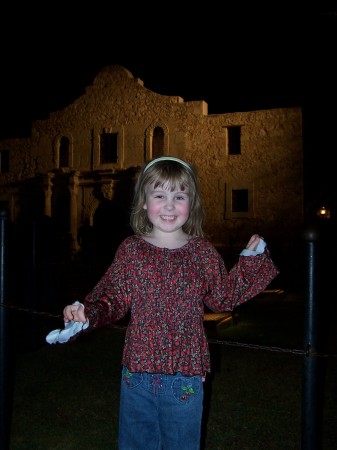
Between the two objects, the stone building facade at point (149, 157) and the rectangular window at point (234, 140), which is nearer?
the stone building facade at point (149, 157)

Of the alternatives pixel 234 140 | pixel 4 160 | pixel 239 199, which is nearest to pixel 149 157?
pixel 234 140

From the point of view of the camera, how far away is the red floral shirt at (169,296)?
1.62 m

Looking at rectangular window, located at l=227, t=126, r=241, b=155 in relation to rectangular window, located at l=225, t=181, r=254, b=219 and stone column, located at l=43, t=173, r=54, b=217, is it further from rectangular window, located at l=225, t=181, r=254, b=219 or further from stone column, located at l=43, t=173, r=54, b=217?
stone column, located at l=43, t=173, r=54, b=217

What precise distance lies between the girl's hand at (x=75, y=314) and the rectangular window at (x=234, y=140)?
48.8 ft

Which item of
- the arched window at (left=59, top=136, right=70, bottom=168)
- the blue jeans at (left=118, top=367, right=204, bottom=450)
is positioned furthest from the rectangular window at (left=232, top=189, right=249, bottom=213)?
the blue jeans at (left=118, top=367, right=204, bottom=450)

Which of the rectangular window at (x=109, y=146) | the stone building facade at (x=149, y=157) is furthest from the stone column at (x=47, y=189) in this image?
the rectangular window at (x=109, y=146)

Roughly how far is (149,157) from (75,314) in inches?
617

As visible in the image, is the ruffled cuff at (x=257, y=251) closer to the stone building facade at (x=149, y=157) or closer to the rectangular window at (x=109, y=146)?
the stone building facade at (x=149, y=157)

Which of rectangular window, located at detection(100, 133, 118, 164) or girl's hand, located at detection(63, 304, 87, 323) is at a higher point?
rectangular window, located at detection(100, 133, 118, 164)

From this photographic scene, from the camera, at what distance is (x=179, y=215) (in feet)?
5.89

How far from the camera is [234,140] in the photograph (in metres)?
15.9

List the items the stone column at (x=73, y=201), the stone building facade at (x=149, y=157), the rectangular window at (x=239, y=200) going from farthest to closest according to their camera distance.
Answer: the stone column at (x=73, y=201) < the rectangular window at (x=239, y=200) < the stone building facade at (x=149, y=157)

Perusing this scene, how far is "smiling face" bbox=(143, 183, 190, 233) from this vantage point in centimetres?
178

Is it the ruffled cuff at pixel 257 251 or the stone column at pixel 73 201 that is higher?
the stone column at pixel 73 201
